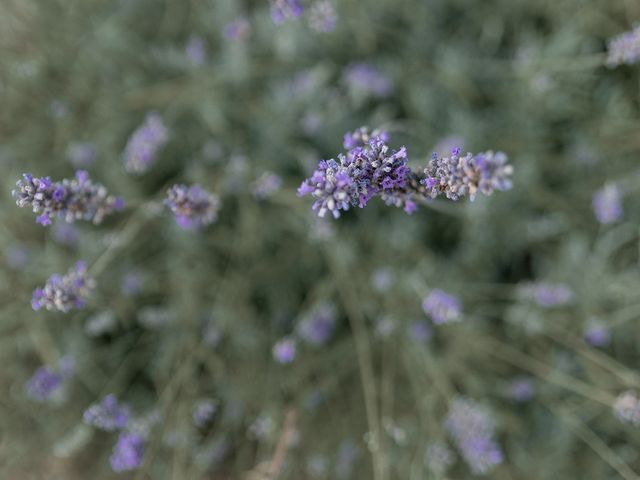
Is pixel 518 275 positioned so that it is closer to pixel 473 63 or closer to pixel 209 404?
pixel 473 63

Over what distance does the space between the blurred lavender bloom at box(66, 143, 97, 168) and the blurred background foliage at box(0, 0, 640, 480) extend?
7 centimetres

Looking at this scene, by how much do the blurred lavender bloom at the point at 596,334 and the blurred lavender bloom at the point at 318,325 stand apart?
1.13 metres

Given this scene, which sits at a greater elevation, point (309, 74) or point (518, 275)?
point (309, 74)

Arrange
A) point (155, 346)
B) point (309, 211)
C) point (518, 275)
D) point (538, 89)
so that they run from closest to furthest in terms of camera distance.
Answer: point (309, 211) → point (538, 89) → point (155, 346) → point (518, 275)

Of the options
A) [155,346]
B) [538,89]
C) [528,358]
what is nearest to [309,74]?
[538,89]

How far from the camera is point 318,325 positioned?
8.60 ft

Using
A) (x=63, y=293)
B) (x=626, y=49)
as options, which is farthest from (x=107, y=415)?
(x=626, y=49)

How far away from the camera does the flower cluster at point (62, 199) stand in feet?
4.24

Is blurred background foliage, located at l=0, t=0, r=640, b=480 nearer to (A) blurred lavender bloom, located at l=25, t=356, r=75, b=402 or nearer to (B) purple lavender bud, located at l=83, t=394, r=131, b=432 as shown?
(A) blurred lavender bloom, located at l=25, t=356, r=75, b=402

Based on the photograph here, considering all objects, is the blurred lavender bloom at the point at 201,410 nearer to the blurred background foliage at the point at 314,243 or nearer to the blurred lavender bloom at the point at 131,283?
the blurred background foliage at the point at 314,243

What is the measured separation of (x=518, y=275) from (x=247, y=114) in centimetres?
167

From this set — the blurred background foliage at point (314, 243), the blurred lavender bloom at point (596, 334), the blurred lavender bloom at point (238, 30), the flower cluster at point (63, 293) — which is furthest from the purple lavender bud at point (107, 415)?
the blurred lavender bloom at point (596, 334)

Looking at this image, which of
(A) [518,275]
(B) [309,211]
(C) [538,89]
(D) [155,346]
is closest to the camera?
(B) [309,211]

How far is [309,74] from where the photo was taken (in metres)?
2.71
